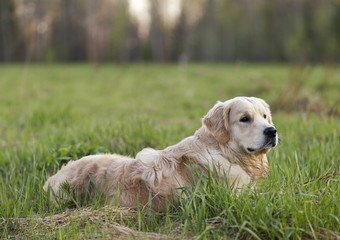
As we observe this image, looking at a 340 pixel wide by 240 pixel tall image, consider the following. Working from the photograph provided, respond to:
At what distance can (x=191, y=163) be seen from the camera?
312 cm

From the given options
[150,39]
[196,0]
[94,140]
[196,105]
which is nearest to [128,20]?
[150,39]

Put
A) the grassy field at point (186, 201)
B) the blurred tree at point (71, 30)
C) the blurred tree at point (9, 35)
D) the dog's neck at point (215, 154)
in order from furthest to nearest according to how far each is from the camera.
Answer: the blurred tree at point (71, 30) → the blurred tree at point (9, 35) → the dog's neck at point (215, 154) → the grassy field at point (186, 201)

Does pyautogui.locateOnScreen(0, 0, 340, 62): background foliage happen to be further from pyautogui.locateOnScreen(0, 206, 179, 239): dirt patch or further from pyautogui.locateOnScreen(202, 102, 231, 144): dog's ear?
pyautogui.locateOnScreen(0, 206, 179, 239): dirt patch

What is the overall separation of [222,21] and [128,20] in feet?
43.2

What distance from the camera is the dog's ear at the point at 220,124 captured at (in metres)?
3.16

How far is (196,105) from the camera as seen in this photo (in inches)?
412

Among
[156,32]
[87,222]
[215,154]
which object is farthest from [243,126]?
[156,32]

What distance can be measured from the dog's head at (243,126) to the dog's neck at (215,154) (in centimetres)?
6

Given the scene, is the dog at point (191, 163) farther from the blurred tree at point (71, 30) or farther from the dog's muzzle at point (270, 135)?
the blurred tree at point (71, 30)

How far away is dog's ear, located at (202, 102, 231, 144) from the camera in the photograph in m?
3.16

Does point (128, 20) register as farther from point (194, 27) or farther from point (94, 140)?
Answer: point (94, 140)

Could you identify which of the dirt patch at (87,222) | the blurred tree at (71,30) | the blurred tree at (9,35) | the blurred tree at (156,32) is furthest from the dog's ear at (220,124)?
the blurred tree at (71,30)

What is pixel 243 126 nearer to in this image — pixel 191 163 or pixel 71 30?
pixel 191 163

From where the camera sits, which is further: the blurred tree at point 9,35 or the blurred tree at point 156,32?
the blurred tree at point 156,32
